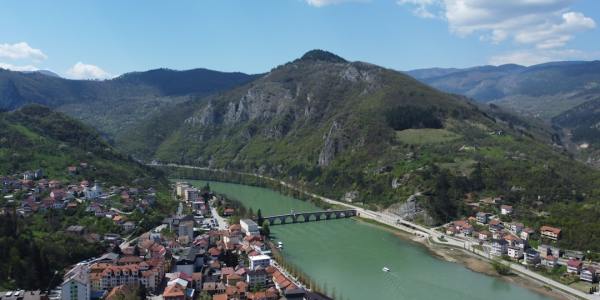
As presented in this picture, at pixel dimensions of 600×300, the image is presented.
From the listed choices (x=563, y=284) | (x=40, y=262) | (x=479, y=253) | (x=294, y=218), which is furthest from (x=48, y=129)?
(x=563, y=284)

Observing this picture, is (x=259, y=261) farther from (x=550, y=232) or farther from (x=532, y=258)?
(x=550, y=232)

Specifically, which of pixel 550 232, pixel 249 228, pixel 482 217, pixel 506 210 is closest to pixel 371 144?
pixel 482 217

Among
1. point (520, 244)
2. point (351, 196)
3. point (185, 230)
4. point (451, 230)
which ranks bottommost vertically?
point (451, 230)

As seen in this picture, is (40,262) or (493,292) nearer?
(40,262)

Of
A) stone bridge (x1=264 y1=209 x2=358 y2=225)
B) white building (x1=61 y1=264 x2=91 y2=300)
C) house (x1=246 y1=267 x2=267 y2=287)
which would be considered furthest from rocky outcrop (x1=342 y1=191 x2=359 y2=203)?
white building (x1=61 y1=264 x2=91 y2=300)

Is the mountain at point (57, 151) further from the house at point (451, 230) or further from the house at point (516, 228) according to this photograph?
the house at point (516, 228)

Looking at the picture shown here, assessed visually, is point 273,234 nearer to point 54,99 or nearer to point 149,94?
point 54,99
